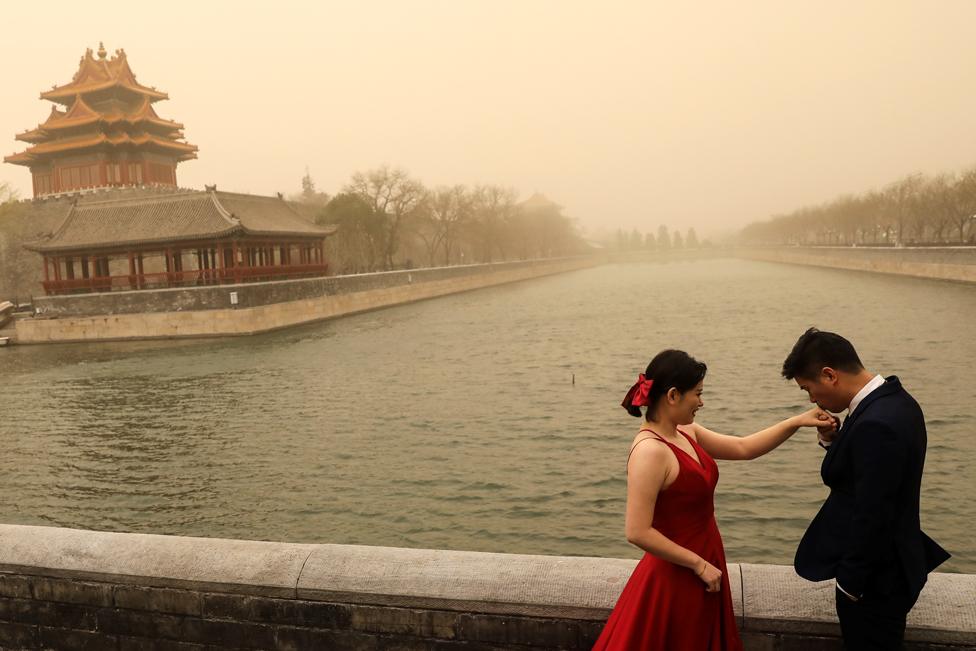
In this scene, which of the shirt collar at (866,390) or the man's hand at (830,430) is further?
the man's hand at (830,430)

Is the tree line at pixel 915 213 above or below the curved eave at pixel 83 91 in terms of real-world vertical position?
below

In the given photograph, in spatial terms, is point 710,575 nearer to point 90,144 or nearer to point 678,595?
point 678,595

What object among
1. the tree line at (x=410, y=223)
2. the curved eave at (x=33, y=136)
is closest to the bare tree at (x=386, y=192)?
the tree line at (x=410, y=223)

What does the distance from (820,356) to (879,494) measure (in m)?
0.49

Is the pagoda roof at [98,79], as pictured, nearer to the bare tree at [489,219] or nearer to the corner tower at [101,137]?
the corner tower at [101,137]

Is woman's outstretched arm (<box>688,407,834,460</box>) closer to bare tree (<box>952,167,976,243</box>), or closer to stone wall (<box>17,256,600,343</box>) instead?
stone wall (<box>17,256,600,343</box>)

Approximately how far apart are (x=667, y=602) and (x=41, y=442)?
15.7 metres

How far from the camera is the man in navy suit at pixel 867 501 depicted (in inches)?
88.2

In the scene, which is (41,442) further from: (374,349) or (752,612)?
(752,612)

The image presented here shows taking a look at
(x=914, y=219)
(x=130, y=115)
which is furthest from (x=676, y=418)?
(x=914, y=219)

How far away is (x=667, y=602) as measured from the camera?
98.2 inches

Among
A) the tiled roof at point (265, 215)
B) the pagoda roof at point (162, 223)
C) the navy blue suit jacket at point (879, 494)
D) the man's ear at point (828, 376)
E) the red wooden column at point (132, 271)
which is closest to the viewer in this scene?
the navy blue suit jacket at point (879, 494)

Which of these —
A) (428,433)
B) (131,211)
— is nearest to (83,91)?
(131,211)

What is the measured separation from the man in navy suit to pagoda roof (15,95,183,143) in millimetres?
56849
